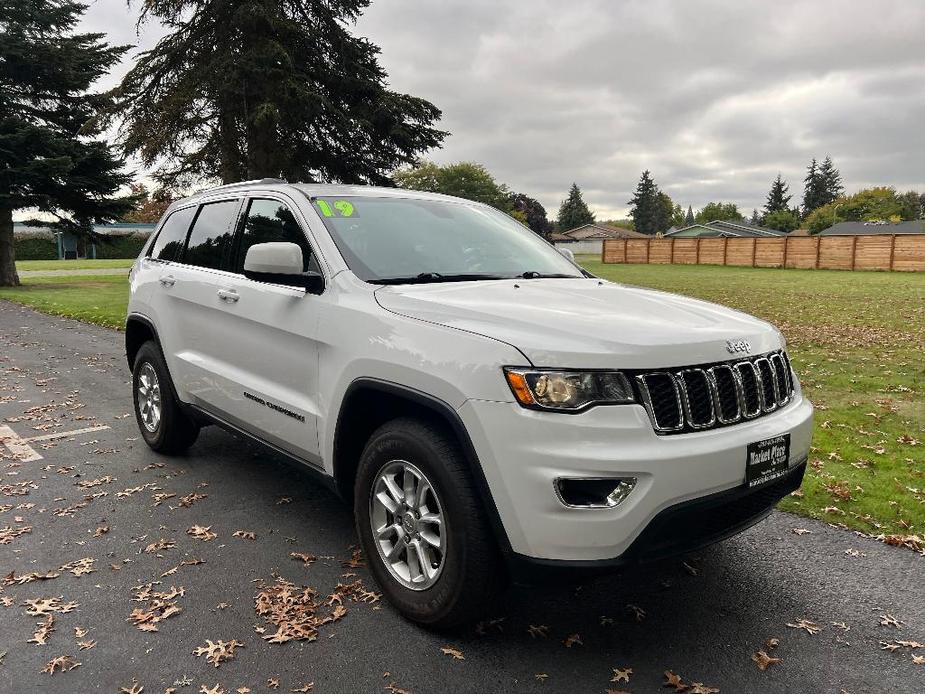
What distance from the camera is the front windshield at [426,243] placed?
363cm

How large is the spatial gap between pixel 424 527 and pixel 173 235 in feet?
11.4

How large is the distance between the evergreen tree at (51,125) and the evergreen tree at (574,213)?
365ft

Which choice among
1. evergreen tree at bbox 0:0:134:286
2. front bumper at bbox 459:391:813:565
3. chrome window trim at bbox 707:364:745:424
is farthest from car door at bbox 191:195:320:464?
evergreen tree at bbox 0:0:134:286

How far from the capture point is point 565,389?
258cm

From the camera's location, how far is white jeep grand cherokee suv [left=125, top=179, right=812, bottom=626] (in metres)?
2.57

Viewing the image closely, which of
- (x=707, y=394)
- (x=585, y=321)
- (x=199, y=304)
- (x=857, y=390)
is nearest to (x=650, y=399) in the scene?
(x=707, y=394)

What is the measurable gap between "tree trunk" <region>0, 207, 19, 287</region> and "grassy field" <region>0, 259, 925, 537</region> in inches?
272

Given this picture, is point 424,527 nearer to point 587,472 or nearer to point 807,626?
point 587,472

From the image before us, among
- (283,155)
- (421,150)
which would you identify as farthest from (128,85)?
(421,150)

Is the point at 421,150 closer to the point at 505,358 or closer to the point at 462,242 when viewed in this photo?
the point at 462,242

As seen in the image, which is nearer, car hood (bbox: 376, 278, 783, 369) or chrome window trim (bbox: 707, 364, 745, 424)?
car hood (bbox: 376, 278, 783, 369)

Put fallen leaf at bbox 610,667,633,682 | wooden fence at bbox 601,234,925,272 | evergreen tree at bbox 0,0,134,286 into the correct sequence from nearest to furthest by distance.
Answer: fallen leaf at bbox 610,667,633,682 → evergreen tree at bbox 0,0,134,286 → wooden fence at bbox 601,234,925,272

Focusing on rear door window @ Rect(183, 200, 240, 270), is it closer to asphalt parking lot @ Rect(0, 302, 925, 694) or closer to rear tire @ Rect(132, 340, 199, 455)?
rear tire @ Rect(132, 340, 199, 455)

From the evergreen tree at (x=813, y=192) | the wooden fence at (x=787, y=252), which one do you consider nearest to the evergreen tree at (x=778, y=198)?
the evergreen tree at (x=813, y=192)
